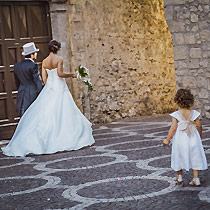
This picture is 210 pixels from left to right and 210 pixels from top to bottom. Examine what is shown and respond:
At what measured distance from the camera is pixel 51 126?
333 inches

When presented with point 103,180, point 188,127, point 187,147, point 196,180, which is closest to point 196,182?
point 196,180

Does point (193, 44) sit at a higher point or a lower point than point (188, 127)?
higher

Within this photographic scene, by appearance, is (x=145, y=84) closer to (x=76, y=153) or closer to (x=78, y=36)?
(x=78, y=36)

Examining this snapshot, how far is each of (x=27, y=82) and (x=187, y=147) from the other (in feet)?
15.2

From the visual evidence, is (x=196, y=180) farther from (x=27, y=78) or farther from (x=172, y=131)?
(x=27, y=78)

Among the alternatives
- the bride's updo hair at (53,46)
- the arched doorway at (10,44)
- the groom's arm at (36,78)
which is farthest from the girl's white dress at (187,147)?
the arched doorway at (10,44)

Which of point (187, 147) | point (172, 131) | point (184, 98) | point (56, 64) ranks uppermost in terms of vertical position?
point (56, 64)

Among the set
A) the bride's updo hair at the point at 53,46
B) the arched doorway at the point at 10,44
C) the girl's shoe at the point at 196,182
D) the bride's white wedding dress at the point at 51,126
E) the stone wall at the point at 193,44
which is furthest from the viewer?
the stone wall at the point at 193,44

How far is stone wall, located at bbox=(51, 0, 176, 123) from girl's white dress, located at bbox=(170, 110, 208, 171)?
6967 mm

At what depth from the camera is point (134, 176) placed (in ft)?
19.2

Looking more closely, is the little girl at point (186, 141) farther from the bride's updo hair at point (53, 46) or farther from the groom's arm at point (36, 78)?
the groom's arm at point (36, 78)

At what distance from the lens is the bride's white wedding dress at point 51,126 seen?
8328 mm

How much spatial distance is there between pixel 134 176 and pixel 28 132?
298 centimetres

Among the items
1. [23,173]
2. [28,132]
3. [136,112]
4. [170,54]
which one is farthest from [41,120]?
[170,54]
